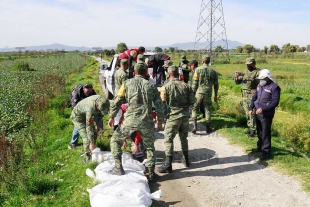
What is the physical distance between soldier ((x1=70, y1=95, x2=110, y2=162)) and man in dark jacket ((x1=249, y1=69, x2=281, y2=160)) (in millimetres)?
3255

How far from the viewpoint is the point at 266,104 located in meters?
6.00

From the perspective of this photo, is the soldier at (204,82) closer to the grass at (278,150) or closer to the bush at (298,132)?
the grass at (278,150)

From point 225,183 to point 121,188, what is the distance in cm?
206

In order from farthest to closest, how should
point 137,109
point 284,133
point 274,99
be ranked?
point 284,133, point 274,99, point 137,109

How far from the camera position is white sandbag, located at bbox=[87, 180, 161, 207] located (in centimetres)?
408

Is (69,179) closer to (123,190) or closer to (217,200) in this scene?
(123,190)

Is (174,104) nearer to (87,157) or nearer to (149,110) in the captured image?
(149,110)

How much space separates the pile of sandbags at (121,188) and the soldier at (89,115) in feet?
2.02

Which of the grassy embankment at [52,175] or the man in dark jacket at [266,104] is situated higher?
the man in dark jacket at [266,104]

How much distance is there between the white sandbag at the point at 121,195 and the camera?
13.4ft

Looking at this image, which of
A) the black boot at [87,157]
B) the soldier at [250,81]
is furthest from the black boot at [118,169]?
the soldier at [250,81]

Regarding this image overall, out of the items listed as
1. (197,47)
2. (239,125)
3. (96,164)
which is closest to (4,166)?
(96,164)

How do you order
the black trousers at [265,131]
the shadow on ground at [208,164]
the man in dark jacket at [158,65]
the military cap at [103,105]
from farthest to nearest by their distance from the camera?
the man in dark jacket at [158,65] → the black trousers at [265,131] → the shadow on ground at [208,164] → the military cap at [103,105]

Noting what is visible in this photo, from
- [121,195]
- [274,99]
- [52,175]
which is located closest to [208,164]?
[274,99]
